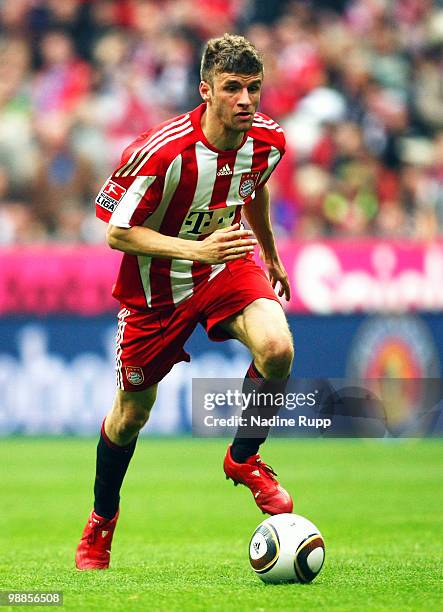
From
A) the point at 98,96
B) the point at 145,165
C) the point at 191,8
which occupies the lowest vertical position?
the point at 145,165

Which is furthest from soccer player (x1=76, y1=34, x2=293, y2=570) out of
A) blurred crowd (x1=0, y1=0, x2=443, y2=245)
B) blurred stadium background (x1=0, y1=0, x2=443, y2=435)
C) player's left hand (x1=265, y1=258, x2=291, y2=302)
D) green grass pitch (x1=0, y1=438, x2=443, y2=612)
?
blurred crowd (x1=0, y1=0, x2=443, y2=245)

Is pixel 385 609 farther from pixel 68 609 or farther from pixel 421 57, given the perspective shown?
pixel 421 57

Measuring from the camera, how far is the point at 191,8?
16.6 m

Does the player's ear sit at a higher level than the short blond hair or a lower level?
lower

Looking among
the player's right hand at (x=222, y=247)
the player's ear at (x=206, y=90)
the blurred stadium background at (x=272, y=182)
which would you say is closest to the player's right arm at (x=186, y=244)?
the player's right hand at (x=222, y=247)

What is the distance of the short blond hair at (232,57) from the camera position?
5.84 meters

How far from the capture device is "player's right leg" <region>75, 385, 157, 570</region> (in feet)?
21.0

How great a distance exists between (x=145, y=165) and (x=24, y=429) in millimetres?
8371

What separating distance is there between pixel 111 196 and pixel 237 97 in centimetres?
75

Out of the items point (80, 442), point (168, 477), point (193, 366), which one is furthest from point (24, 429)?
point (168, 477)

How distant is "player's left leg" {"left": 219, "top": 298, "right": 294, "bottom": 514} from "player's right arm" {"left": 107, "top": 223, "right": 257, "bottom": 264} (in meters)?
0.37

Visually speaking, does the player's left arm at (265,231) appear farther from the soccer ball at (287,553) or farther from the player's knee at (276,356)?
the soccer ball at (287,553)

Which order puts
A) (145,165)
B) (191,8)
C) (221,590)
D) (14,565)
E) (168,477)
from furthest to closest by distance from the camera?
(191,8) → (168,477) → (14,565) → (145,165) → (221,590)

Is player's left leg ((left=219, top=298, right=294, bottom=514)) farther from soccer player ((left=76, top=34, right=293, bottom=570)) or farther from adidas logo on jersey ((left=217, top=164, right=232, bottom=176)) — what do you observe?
adidas logo on jersey ((left=217, top=164, right=232, bottom=176))
